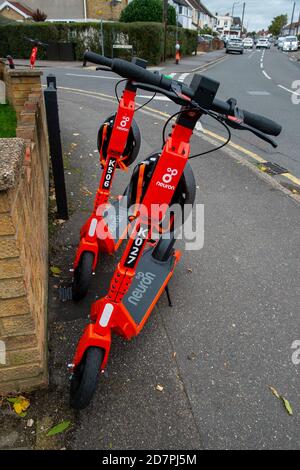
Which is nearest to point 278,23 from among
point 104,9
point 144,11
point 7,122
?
point 104,9

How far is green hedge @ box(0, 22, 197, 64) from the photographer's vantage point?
20906 millimetres

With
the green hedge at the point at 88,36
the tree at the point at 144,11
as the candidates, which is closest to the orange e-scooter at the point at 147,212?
the green hedge at the point at 88,36

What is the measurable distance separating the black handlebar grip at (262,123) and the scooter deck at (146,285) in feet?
5.44

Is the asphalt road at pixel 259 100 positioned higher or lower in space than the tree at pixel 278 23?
lower

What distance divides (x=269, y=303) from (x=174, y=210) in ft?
4.86

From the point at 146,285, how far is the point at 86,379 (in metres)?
1.06

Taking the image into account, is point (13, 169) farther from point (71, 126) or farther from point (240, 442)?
point (71, 126)

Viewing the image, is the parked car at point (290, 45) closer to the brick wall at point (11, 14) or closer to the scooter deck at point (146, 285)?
the brick wall at point (11, 14)

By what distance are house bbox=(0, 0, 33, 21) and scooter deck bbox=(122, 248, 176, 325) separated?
39.3 metres

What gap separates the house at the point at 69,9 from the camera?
3400 cm

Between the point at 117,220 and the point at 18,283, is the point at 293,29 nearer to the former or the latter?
the point at 117,220

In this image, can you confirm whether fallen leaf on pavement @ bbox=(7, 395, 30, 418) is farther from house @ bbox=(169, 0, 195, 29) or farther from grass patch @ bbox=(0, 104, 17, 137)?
house @ bbox=(169, 0, 195, 29)

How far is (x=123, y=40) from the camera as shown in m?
21.6
